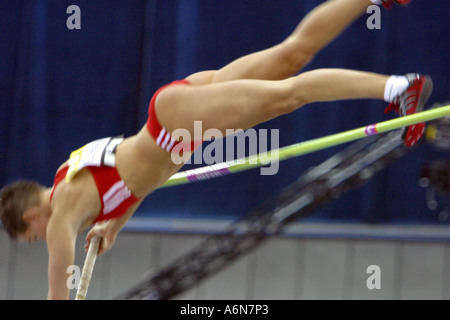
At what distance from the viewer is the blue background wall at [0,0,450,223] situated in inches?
159

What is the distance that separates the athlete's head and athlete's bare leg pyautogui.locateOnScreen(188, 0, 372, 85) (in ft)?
2.38

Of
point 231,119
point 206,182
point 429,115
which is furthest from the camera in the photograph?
point 206,182

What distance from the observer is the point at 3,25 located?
14.5ft

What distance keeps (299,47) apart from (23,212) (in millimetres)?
1167

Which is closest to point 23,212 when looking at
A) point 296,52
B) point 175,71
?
point 296,52

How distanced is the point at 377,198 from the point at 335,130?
49 centimetres

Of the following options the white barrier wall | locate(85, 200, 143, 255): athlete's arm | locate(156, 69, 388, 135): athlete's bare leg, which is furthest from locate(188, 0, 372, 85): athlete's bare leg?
the white barrier wall

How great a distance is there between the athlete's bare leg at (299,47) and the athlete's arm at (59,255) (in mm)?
711

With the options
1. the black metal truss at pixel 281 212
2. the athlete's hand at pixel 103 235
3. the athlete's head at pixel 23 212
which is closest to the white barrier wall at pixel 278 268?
the black metal truss at pixel 281 212

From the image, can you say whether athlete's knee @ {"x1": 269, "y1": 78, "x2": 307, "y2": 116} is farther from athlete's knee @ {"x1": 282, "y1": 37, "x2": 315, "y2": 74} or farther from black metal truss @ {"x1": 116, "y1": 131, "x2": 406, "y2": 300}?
black metal truss @ {"x1": 116, "y1": 131, "x2": 406, "y2": 300}

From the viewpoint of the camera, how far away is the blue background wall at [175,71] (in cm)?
403

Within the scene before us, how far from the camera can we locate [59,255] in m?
2.21

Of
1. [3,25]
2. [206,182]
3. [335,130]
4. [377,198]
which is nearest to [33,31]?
[3,25]
